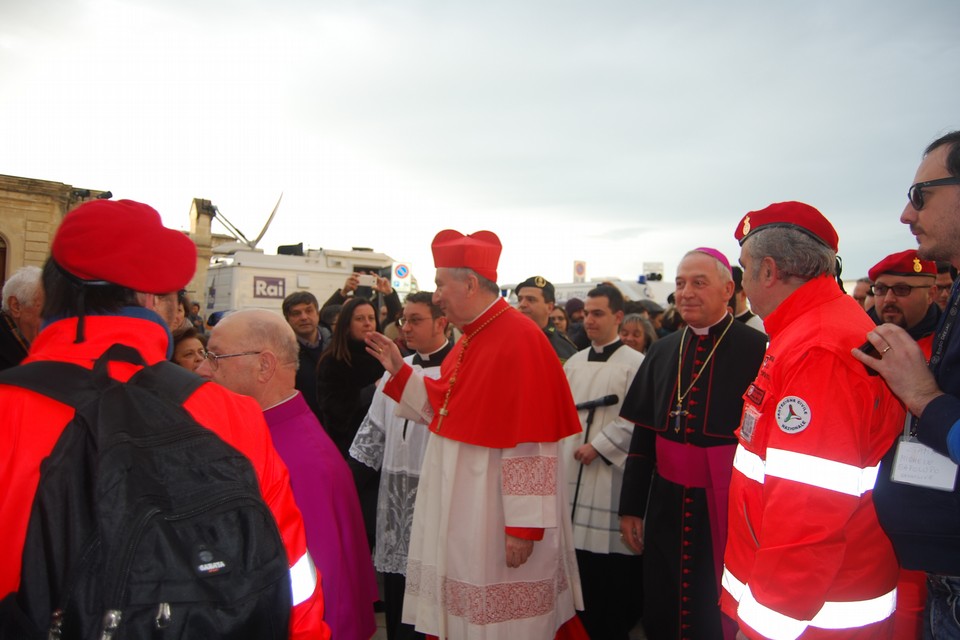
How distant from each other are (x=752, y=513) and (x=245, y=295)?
1437 cm

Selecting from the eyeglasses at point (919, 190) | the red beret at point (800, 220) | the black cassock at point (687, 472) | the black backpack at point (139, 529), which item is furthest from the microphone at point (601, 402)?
the black backpack at point (139, 529)

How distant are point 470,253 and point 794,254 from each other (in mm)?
1700

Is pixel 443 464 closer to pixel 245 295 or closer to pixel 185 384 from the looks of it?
pixel 185 384

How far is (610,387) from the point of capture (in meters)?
4.59

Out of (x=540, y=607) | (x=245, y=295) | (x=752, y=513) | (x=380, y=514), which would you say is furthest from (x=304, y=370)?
(x=245, y=295)

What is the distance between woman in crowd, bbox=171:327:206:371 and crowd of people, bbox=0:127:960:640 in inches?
0.6

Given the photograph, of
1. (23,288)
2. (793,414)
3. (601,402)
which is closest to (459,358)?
(601,402)

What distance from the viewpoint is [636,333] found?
6.09 metres

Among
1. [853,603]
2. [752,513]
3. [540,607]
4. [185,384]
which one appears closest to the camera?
[185,384]

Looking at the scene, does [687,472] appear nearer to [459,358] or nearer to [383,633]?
[459,358]

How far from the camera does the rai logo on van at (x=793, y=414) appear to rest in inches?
76.5

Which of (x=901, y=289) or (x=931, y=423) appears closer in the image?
(x=931, y=423)

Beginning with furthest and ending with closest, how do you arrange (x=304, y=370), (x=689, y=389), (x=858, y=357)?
(x=304, y=370) → (x=689, y=389) → (x=858, y=357)

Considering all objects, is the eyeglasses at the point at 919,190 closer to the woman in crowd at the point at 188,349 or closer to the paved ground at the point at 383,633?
the woman in crowd at the point at 188,349
